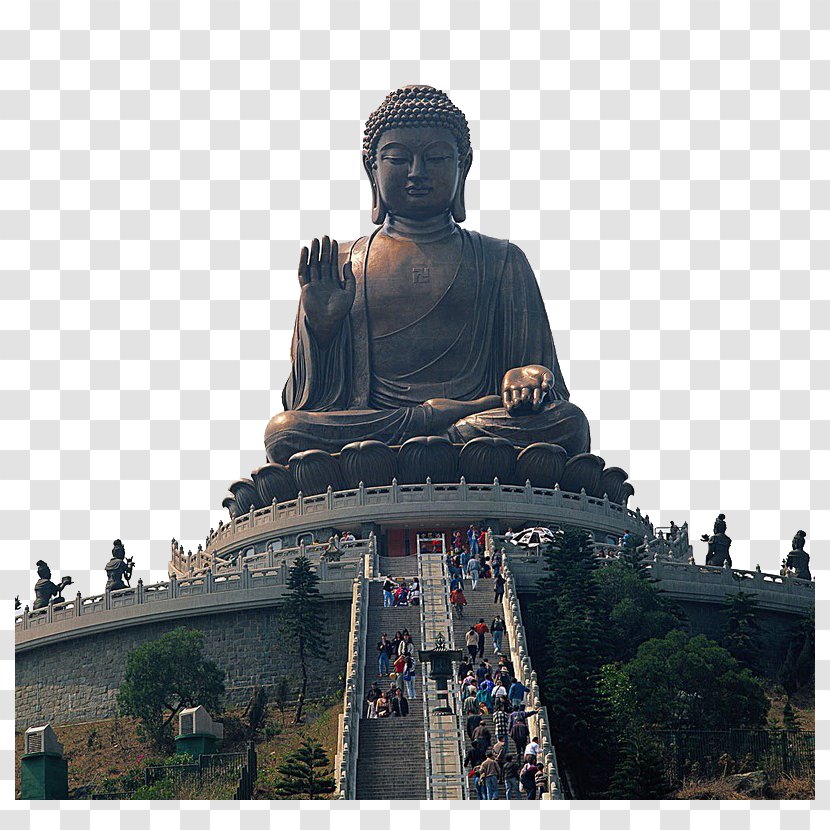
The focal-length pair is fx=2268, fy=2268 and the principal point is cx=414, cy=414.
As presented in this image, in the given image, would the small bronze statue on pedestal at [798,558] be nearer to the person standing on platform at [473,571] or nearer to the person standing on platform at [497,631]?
the person standing on platform at [473,571]

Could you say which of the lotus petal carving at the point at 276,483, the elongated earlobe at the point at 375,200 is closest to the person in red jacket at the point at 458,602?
the lotus petal carving at the point at 276,483

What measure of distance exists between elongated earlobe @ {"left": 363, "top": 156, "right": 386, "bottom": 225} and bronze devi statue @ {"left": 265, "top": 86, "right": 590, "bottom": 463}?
0.12 ft

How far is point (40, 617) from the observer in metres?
38.3

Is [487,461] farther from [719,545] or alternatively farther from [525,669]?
[525,669]

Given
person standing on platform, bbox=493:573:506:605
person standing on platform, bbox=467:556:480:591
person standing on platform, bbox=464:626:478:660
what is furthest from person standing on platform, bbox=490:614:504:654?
person standing on platform, bbox=467:556:480:591

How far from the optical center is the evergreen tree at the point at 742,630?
3547 cm

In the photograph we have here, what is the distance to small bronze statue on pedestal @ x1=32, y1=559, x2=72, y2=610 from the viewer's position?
134ft

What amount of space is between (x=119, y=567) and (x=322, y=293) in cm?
788

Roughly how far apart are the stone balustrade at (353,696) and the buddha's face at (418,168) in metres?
11.7

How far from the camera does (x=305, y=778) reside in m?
29.3

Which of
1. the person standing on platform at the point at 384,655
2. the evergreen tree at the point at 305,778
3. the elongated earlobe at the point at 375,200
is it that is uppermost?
the elongated earlobe at the point at 375,200

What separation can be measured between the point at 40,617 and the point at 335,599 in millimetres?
5511

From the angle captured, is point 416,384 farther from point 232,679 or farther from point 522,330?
point 232,679

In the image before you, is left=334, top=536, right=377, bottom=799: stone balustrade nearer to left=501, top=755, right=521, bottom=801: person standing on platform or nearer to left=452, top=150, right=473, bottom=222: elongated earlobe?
left=501, top=755, right=521, bottom=801: person standing on platform
